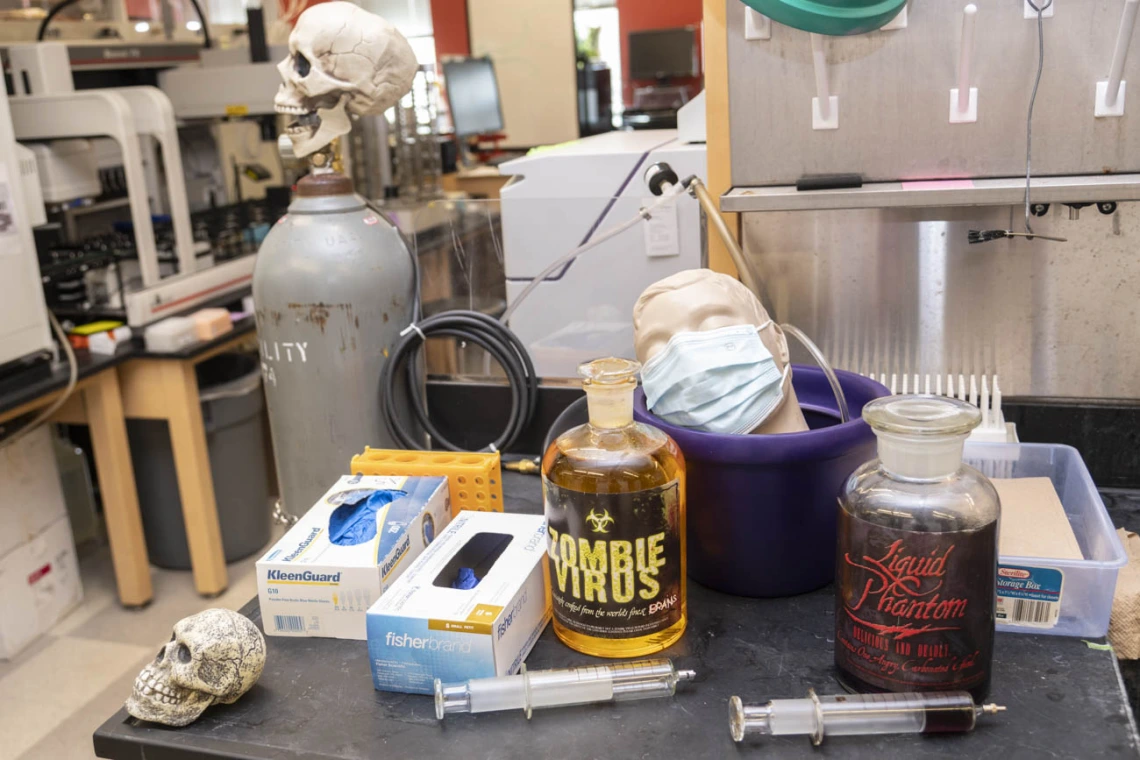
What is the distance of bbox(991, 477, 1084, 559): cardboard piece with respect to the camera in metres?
0.98

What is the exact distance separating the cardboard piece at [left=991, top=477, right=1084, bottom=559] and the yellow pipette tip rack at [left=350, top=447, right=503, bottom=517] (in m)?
0.56

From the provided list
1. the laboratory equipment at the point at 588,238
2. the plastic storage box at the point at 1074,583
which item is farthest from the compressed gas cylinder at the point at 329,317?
the plastic storage box at the point at 1074,583

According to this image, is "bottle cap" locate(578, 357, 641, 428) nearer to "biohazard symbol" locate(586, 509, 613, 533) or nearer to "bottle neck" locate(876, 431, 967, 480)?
"biohazard symbol" locate(586, 509, 613, 533)

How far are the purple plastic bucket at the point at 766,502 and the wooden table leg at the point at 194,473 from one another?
6.63 feet

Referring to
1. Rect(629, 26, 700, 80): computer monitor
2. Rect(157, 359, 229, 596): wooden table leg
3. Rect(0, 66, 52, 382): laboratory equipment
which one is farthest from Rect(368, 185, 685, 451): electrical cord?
Rect(629, 26, 700, 80): computer monitor

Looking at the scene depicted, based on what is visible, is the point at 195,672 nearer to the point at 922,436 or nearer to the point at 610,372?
the point at 610,372

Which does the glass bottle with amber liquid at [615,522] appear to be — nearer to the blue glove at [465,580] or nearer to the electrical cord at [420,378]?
the blue glove at [465,580]

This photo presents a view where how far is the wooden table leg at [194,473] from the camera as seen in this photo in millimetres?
2719

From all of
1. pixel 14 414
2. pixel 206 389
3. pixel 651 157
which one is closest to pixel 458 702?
pixel 651 157

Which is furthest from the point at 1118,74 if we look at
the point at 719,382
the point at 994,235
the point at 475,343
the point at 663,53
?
the point at 663,53

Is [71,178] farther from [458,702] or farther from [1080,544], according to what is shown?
[1080,544]

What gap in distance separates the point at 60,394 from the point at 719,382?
2083 millimetres

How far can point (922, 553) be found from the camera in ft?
2.61

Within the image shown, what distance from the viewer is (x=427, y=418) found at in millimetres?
1519
